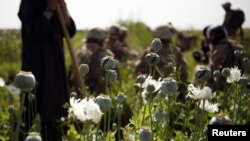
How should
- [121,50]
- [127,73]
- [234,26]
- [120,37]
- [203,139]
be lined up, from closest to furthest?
[203,139] → [234,26] → [127,73] → [121,50] → [120,37]

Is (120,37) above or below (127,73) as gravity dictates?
above

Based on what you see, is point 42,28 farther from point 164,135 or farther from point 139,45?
point 139,45

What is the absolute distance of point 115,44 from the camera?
7.57m

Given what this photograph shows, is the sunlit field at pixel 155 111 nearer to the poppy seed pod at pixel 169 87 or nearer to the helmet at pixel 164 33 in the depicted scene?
the poppy seed pod at pixel 169 87

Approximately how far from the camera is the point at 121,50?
7738 mm

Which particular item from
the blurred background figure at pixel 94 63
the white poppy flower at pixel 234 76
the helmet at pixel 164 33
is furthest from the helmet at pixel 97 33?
the white poppy flower at pixel 234 76

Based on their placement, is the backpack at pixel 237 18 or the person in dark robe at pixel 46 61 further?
the backpack at pixel 237 18

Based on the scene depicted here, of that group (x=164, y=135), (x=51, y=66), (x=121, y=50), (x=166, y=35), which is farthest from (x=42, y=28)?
(x=121, y=50)

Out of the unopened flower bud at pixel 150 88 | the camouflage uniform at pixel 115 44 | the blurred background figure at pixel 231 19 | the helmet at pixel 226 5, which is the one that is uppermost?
the helmet at pixel 226 5

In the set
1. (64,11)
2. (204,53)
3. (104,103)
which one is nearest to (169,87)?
(104,103)

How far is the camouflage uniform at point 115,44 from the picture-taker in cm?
738

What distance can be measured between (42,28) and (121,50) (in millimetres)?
3769

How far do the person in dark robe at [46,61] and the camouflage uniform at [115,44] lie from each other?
122 inches

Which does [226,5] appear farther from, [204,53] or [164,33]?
[204,53]
